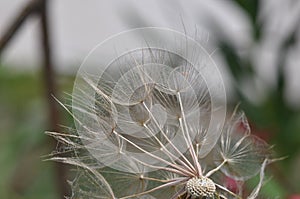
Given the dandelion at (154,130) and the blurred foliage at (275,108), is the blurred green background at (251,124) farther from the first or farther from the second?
the dandelion at (154,130)

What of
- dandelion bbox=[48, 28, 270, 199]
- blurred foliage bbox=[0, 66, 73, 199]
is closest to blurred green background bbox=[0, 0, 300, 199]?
blurred foliage bbox=[0, 66, 73, 199]

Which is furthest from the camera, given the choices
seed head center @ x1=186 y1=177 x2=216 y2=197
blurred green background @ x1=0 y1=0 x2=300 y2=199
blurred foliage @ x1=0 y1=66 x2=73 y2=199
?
blurred foliage @ x1=0 y1=66 x2=73 y2=199

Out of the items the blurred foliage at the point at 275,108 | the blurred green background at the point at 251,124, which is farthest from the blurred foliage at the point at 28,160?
the blurred foliage at the point at 275,108

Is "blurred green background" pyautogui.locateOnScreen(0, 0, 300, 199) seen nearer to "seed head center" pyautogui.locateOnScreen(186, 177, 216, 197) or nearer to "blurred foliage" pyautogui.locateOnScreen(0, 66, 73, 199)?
"blurred foliage" pyautogui.locateOnScreen(0, 66, 73, 199)

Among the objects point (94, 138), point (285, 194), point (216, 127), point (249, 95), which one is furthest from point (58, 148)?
point (249, 95)

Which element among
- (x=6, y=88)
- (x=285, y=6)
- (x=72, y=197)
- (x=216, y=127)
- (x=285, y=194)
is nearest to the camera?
(x=72, y=197)

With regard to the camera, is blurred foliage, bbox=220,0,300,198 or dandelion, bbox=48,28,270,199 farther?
blurred foliage, bbox=220,0,300,198

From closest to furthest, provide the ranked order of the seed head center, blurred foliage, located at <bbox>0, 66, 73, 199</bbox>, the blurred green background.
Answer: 1. the seed head center
2. the blurred green background
3. blurred foliage, located at <bbox>0, 66, 73, 199</bbox>

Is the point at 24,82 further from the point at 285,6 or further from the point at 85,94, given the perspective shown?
the point at 85,94
